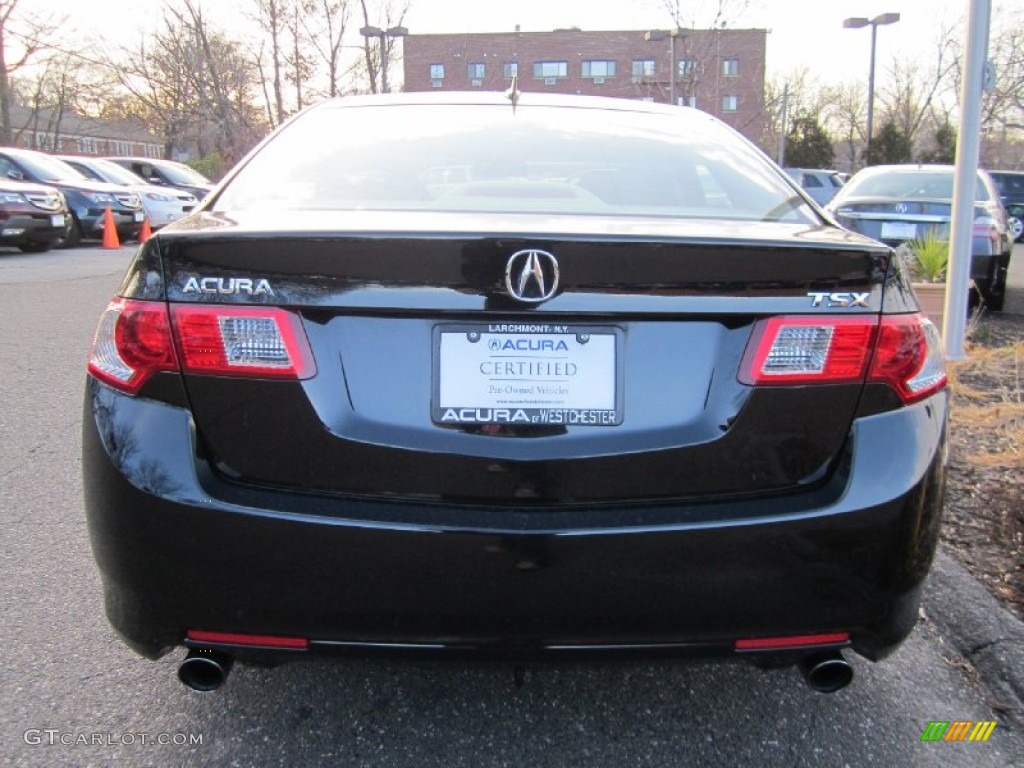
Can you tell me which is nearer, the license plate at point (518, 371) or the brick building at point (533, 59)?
the license plate at point (518, 371)

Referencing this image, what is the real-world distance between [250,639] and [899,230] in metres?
7.75

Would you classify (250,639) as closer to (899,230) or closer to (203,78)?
(899,230)

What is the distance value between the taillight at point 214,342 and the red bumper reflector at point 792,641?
105cm

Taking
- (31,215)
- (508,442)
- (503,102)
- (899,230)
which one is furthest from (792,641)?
(31,215)

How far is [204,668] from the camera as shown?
185 cm

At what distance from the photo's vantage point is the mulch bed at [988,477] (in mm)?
3023

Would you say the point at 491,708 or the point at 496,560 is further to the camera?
the point at 491,708

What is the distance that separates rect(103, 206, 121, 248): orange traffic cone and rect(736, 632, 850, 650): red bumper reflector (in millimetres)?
16052

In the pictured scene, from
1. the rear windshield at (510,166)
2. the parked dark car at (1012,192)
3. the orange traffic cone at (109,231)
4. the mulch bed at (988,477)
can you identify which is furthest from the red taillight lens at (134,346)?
the parked dark car at (1012,192)

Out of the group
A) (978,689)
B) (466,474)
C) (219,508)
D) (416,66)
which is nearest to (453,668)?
(466,474)

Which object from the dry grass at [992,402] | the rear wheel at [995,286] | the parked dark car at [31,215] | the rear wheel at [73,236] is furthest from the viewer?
the rear wheel at [73,236]

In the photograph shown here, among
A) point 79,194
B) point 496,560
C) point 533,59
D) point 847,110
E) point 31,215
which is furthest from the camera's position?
point 533,59

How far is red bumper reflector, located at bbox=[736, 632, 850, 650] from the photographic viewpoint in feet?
5.84

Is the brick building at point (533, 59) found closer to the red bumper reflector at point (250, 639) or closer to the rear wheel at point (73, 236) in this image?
the rear wheel at point (73, 236)
